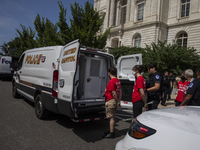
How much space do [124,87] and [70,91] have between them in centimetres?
335

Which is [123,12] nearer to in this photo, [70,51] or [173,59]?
[173,59]

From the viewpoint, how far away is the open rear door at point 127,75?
6.20 metres

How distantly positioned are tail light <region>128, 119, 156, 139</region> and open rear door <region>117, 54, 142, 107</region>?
13.8 ft

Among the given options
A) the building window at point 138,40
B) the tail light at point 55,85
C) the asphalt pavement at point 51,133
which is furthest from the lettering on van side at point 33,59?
the building window at point 138,40

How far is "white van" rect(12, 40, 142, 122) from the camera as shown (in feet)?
12.5

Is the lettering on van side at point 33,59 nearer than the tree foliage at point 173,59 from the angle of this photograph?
Yes

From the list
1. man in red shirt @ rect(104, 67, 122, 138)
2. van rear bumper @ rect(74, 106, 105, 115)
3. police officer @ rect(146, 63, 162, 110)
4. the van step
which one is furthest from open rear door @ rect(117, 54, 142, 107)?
man in red shirt @ rect(104, 67, 122, 138)

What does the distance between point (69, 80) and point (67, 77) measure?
131mm

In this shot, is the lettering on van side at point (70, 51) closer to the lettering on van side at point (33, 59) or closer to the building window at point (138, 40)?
the lettering on van side at point (33, 59)

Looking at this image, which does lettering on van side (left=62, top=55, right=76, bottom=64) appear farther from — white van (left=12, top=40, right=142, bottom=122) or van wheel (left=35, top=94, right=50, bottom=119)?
van wheel (left=35, top=94, right=50, bottom=119)

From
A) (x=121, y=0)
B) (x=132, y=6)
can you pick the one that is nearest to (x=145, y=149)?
(x=132, y=6)

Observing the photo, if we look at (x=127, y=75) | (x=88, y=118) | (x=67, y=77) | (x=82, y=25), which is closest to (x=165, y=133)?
(x=88, y=118)

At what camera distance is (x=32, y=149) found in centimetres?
310

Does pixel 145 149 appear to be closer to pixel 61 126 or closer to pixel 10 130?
pixel 61 126
